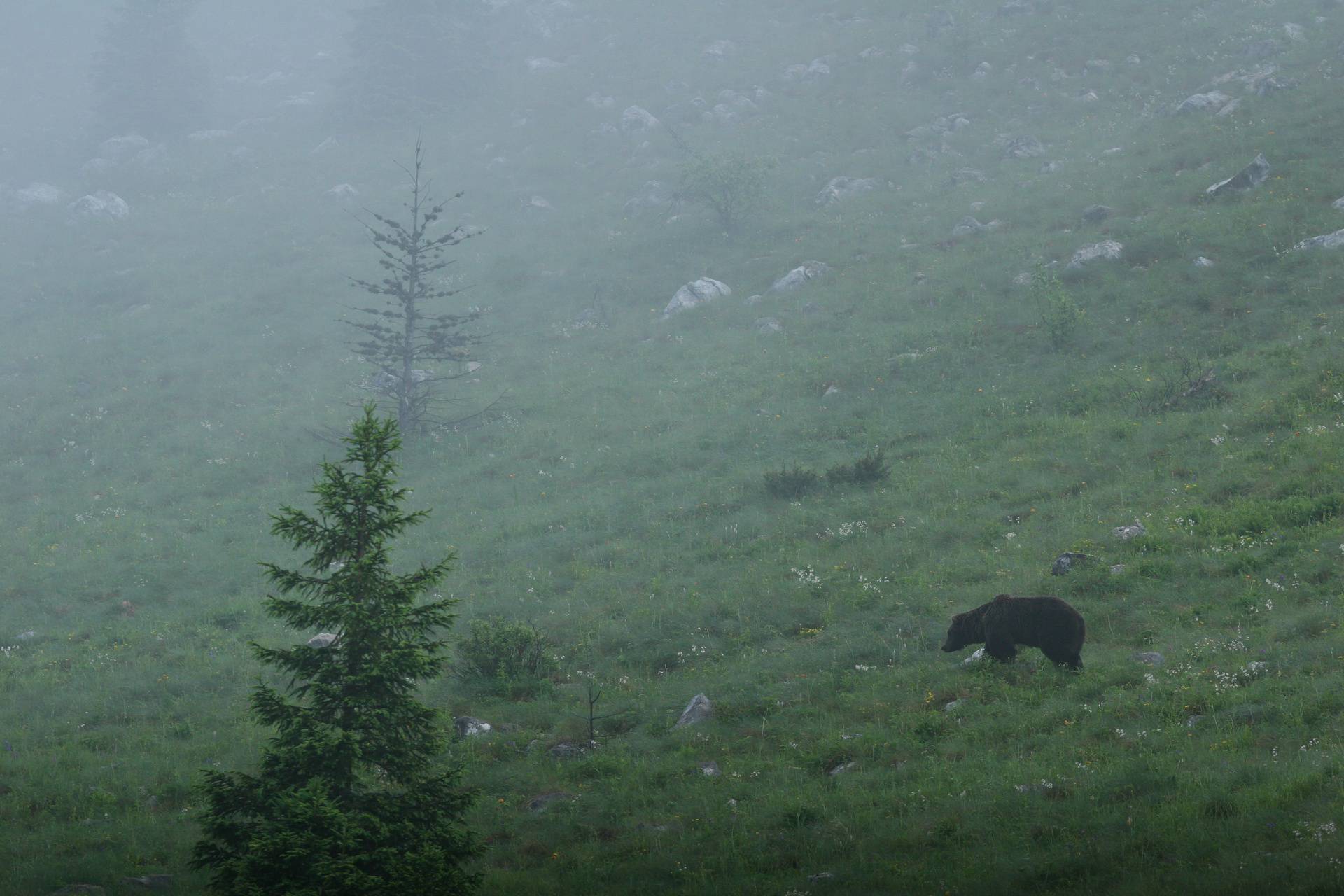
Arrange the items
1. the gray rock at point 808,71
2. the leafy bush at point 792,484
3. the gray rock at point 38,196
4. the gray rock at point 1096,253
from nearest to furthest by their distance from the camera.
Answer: the leafy bush at point 792,484 → the gray rock at point 1096,253 → the gray rock at point 808,71 → the gray rock at point 38,196

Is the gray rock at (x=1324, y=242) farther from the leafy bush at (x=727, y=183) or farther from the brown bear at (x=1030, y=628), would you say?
the leafy bush at (x=727, y=183)

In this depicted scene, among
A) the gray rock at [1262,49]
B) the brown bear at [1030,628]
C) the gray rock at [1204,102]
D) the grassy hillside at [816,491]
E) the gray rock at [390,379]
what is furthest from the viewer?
the gray rock at [1262,49]

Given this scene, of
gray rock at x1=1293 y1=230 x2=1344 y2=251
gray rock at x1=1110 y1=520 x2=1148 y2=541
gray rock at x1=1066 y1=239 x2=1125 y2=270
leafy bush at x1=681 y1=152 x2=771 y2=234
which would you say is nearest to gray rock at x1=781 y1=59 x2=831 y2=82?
Result: leafy bush at x1=681 y1=152 x2=771 y2=234

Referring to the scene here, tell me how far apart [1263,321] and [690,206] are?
28751 mm

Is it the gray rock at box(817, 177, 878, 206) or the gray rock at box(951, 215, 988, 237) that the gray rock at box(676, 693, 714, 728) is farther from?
the gray rock at box(817, 177, 878, 206)

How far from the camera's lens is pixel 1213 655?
11891 mm

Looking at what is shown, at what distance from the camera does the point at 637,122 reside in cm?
5769

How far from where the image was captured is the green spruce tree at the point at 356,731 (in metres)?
7.82

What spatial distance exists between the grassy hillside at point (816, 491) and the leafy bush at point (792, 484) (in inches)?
28.1

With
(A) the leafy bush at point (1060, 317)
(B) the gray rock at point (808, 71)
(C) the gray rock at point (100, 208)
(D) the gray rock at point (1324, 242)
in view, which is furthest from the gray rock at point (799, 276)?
(C) the gray rock at point (100, 208)

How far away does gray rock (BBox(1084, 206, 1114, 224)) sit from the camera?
32344 mm

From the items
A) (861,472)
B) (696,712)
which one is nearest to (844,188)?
(861,472)

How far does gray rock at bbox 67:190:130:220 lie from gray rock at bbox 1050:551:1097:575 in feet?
185

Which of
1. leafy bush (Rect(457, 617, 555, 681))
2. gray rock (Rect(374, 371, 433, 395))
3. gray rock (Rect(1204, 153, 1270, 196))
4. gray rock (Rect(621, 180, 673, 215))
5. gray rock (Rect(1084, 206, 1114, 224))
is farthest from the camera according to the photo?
gray rock (Rect(621, 180, 673, 215))
